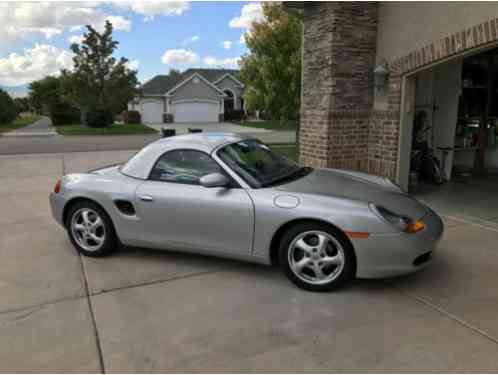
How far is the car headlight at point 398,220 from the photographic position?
12.1 ft

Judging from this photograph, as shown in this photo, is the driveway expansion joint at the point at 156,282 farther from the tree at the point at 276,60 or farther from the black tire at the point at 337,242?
the tree at the point at 276,60

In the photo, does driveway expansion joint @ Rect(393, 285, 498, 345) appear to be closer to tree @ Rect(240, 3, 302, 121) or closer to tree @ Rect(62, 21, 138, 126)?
tree @ Rect(240, 3, 302, 121)

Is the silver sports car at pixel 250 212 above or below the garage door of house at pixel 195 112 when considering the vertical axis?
below

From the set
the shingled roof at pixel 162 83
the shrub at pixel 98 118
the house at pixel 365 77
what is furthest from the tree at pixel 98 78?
the house at pixel 365 77

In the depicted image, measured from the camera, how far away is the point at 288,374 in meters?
2.75

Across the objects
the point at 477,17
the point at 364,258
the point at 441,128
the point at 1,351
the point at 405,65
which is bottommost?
the point at 1,351

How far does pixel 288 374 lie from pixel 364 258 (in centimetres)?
132

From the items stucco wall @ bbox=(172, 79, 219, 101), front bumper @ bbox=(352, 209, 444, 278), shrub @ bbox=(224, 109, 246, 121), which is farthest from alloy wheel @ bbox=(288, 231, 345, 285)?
shrub @ bbox=(224, 109, 246, 121)

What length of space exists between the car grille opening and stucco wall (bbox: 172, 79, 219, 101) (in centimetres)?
4188

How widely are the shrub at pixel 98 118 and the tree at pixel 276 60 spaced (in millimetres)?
19134

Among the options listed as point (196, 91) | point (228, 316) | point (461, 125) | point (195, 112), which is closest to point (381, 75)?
point (461, 125)

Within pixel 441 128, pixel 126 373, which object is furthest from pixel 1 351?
pixel 441 128

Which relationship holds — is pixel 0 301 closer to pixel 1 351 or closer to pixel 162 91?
pixel 1 351

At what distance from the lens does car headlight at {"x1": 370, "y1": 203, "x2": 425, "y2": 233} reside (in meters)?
3.69
